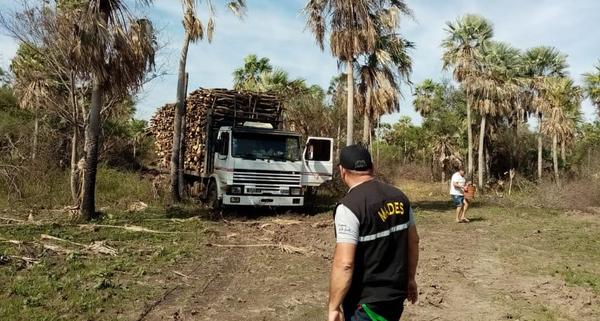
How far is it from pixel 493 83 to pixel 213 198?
22501mm

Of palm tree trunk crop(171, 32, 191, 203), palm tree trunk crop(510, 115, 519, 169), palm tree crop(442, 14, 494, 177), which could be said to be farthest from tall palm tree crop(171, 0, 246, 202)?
palm tree trunk crop(510, 115, 519, 169)

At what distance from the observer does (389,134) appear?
183ft

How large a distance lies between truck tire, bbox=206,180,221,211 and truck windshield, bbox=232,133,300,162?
1.53 meters

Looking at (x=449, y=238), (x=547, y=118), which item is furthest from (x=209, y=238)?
(x=547, y=118)

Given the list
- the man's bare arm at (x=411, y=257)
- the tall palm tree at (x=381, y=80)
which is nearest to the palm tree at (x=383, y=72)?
the tall palm tree at (x=381, y=80)

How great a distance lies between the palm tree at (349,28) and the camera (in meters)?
17.8

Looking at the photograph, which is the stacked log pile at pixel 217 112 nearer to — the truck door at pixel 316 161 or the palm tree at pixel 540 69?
the truck door at pixel 316 161

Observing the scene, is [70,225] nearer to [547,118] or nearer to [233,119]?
[233,119]

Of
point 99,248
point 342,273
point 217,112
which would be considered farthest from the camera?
point 217,112

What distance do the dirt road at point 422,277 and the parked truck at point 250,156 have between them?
126 centimetres

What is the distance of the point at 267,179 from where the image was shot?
1485 cm

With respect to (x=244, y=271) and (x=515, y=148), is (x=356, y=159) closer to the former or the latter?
(x=244, y=271)

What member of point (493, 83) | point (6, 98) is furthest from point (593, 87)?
point (6, 98)

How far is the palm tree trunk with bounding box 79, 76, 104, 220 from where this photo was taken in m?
12.7
